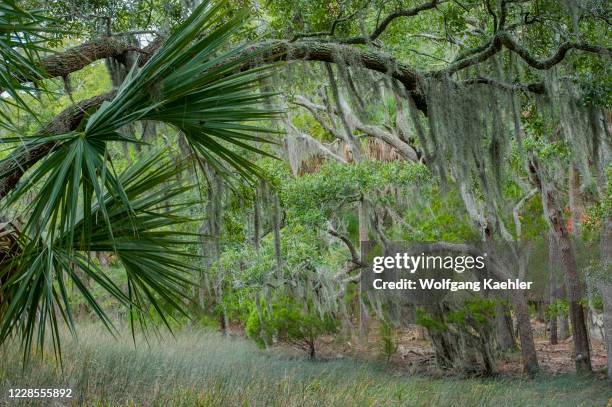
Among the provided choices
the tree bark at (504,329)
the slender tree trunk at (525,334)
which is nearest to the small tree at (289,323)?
the tree bark at (504,329)

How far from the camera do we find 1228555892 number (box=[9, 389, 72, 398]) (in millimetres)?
5664

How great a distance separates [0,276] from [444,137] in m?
3.89

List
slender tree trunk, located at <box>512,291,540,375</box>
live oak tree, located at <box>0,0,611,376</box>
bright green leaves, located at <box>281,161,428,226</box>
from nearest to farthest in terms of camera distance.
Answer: live oak tree, located at <box>0,0,611,376</box> → bright green leaves, located at <box>281,161,428,226</box> → slender tree trunk, located at <box>512,291,540,375</box>

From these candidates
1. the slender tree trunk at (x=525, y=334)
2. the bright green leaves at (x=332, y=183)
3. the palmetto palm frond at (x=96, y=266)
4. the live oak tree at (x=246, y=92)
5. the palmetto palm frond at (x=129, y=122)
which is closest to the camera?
the palmetto palm frond at (x=129, y=122)

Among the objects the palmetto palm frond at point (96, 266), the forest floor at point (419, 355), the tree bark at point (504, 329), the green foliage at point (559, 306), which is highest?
the palmetto palm frond at point (96, 266)

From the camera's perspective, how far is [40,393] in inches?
229

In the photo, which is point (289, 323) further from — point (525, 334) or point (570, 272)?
point (570, 272)

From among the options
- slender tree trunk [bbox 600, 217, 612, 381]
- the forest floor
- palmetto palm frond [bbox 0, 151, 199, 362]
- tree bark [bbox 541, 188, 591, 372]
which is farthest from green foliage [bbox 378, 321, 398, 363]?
palmetto palm frond [bbox 0, 151, 199, 362]

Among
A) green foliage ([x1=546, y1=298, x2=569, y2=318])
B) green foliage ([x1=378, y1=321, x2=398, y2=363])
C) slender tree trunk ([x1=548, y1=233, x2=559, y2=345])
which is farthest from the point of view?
green foliage ([x1=378, y1=321, x2=398, y2=363])

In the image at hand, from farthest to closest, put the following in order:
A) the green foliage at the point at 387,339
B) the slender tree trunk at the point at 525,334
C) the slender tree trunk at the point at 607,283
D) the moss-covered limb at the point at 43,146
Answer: the green foliage at the point at 387,339 < the slender tree trunk at the point at 525,334 < the slender tree trunk at the point at 607,283 < the moss-covered limb at the point at 43,146

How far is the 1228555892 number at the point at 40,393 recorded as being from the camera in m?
5.66

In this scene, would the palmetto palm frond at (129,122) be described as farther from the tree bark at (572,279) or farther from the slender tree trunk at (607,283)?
the tree bark at (572,279)

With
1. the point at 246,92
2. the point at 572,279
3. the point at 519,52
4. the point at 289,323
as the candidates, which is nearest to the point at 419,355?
the point at 289,323

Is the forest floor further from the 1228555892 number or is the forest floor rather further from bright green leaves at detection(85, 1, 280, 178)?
bright green leaves at detection(85, 1, 280, 178)
